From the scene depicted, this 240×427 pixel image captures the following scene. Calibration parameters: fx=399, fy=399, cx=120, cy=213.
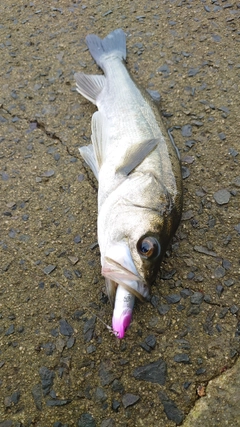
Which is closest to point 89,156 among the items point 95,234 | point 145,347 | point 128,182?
point 128,182

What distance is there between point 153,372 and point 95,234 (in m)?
1.12

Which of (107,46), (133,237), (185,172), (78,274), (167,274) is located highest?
(107,46)

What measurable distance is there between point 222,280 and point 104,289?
0.85 metres

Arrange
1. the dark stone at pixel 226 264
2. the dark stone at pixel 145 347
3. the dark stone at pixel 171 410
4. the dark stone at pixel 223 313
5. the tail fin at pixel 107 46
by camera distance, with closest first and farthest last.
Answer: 1. the dark stone at pixel 171 410
2. the dark stone at pixel 145 347
3. the dark stone at pixel 223 313
4. the dark stone at pixel 226 264
5. the tail fin at pixel 107 46

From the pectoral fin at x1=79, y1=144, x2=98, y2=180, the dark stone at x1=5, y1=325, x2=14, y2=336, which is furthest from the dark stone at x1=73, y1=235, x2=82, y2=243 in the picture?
the dark stone at x1=5, y1=325, x2=14, y2=336

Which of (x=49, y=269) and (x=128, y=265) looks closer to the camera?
(x=128, y=265)

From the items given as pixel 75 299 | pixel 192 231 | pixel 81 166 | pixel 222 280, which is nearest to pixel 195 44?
pixel 81 166

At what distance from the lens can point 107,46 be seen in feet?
14.1

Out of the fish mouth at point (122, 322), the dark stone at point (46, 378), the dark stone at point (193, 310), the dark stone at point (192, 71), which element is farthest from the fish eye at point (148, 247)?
the dark stone at point (192, 71)

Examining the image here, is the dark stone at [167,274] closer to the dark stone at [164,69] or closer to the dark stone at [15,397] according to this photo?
the dark stone at [15,397]

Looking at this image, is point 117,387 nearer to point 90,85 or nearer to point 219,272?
point 219,272

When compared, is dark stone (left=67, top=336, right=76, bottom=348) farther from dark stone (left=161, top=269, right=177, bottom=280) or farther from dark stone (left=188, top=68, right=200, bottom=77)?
dark stone (left=188, top=68, right=200, bottom=77)

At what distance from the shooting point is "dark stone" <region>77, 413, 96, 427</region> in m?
2.37

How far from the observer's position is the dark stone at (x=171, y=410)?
7.77 ft
